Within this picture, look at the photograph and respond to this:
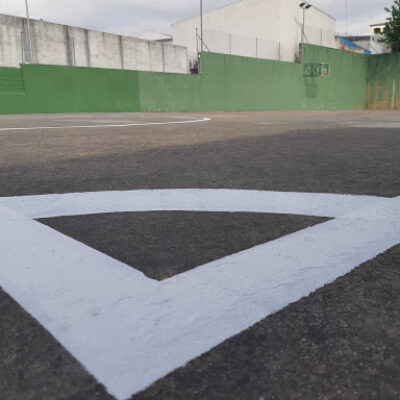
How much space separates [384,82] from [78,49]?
2211 cm

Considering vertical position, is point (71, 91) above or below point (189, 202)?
above

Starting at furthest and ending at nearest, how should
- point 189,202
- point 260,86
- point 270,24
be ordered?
point 270,24
point 260,86
point 189,202

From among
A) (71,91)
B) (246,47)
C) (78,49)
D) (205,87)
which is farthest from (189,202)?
(246,47)

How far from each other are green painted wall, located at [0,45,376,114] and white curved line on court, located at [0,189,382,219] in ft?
56.5

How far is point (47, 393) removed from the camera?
2.84 ft

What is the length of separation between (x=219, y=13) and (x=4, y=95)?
30469 millimetres

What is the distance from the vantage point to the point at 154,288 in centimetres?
130

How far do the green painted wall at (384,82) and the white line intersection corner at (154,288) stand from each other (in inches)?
1257

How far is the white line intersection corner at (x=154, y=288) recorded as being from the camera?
0.98m

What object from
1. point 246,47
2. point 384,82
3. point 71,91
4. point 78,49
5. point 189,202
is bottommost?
point 189,202

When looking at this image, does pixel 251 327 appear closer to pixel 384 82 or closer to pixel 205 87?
pixel 205 87

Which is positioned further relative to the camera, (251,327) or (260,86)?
(260,86)

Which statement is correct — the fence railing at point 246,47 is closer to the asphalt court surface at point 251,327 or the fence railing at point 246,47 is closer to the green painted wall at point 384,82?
the green painted wall at point 384,82

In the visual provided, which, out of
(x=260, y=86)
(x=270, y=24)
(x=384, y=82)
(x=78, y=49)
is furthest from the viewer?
(x=270, y=24)
